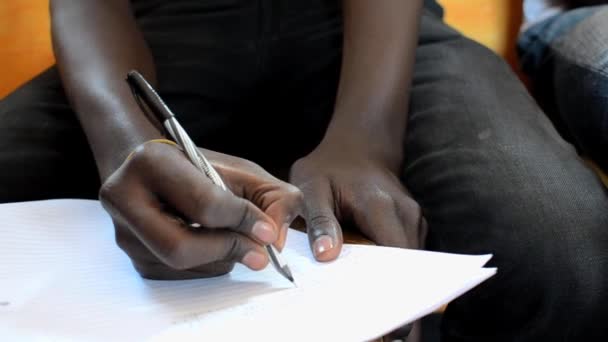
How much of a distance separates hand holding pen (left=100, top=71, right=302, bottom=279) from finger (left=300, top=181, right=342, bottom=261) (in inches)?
1.3

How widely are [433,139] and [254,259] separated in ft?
0.98

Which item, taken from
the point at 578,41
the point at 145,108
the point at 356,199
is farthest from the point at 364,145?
the point at 578,41

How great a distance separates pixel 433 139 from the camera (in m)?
0.67

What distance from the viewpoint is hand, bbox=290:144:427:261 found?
54cm

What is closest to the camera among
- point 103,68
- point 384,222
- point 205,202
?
point 205,202

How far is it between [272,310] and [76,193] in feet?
1.23

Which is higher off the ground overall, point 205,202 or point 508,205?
point 205,202

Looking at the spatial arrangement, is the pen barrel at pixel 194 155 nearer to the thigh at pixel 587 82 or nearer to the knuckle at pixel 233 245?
the knuckle at pixel 233 245

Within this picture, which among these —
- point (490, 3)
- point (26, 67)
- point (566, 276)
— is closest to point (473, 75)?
point (566, 276)

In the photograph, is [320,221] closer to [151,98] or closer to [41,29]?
[151,98]

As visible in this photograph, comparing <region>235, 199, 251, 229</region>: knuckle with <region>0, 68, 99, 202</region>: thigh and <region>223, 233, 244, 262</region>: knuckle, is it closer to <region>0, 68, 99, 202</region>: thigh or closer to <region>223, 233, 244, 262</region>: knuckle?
<region>223, 233, 244, 262</region>: knuckle

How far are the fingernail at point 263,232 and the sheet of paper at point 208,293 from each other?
0.14 feet

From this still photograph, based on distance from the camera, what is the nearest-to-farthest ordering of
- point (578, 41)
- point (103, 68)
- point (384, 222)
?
point (384, 222) < point (103, 68) < point (578, 41)

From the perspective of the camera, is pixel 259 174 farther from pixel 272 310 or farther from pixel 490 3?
pixel 490 3
